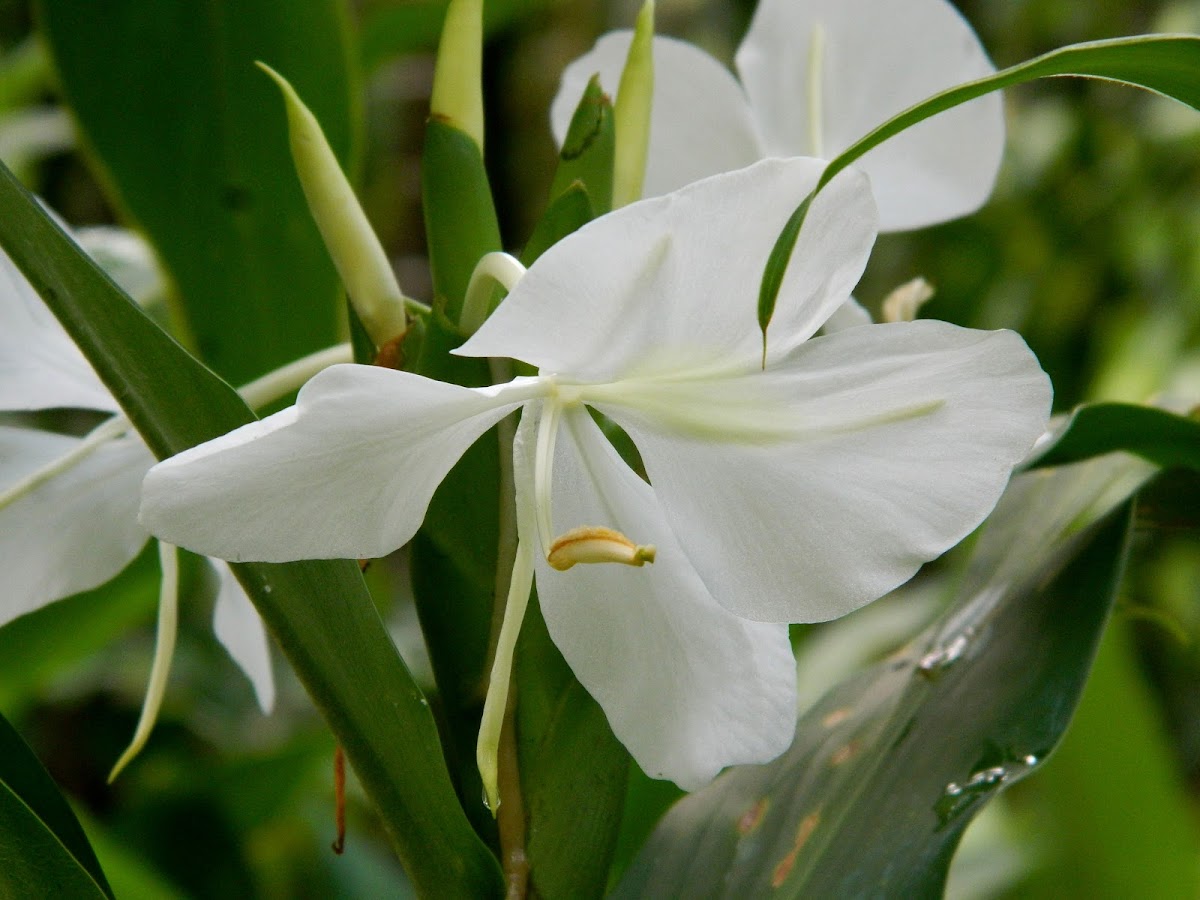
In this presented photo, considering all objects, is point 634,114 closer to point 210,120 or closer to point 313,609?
point 313,609

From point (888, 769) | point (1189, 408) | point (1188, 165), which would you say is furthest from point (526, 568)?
point (1188, 165)

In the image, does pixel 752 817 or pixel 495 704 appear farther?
pixel 752 817

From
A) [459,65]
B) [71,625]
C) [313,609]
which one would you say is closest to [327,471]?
[313,609]

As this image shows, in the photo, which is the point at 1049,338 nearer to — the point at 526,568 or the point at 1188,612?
the point at 1188,612

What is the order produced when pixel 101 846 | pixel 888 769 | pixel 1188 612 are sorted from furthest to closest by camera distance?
pixel 1188 612 → pixel 101 846 → pixel 888 769

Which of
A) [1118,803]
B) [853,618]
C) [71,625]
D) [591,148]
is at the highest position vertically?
[591,148]

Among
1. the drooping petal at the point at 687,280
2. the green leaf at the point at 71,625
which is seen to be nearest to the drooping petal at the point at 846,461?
the drooping petal at the point at 687,280

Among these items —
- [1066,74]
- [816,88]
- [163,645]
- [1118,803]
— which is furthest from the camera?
[1118,803]

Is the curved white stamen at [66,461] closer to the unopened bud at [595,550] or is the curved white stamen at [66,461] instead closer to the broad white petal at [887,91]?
the unopened bud at [595,550]
